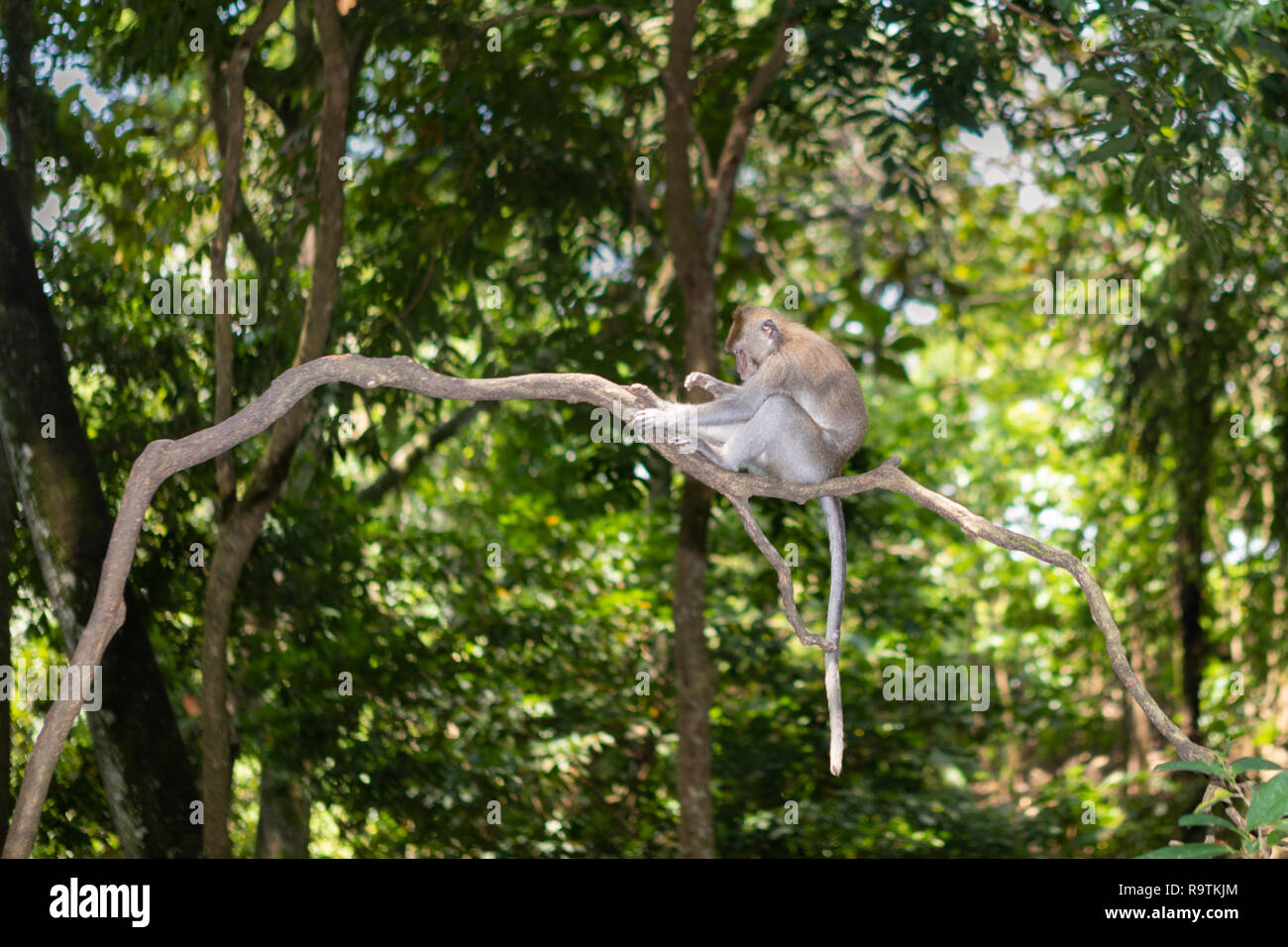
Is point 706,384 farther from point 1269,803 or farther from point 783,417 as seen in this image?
point 1269,803

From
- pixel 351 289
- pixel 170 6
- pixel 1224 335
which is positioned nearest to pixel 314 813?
pixel 351 289

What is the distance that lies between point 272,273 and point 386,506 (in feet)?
11.1

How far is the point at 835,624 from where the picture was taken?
12.3 feet

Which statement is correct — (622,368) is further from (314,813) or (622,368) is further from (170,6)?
(314,813)

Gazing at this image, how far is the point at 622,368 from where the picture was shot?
687 centimetres

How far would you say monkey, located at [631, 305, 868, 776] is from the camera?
3621 millimetres

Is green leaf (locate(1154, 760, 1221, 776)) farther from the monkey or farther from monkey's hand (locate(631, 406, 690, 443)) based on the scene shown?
monkey's hand (locate(631, 406, 690, 443))

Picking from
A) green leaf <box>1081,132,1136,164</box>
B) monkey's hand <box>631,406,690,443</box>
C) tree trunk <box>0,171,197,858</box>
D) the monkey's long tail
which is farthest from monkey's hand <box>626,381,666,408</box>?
tree trunk <box>0,171,197,858</box>

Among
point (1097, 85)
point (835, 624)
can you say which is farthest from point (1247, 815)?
point (1097, 85)

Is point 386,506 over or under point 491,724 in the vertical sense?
over

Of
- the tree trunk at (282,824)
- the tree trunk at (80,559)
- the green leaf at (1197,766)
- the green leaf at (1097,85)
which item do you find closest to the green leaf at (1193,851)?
the green leaf at (1197,766)

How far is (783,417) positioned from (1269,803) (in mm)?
1906

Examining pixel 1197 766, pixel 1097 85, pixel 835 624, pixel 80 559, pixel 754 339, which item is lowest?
pixel 1197 766

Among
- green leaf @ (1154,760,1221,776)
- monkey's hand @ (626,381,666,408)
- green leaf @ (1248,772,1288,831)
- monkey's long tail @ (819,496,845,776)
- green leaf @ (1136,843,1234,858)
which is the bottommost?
green leaf @ (1136,843,1234,858)
